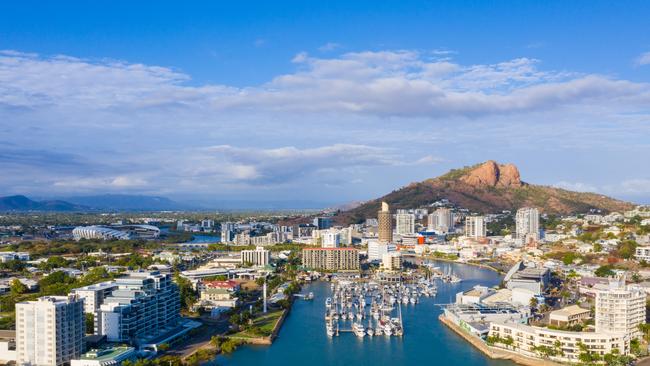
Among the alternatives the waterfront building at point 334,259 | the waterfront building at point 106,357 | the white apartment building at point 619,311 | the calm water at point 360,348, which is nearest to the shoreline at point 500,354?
the calm water at point 360,348

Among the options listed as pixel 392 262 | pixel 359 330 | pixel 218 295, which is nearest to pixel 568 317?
pixel 359 330

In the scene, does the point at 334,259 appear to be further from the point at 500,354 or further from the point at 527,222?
the point at 527,222

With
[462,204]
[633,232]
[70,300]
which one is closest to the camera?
[70,300]

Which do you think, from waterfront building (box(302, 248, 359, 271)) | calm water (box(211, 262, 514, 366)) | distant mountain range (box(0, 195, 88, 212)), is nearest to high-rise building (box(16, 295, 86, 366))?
calm water (box(211, 262, 514, 366))

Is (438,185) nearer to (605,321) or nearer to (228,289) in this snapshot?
(228,289)

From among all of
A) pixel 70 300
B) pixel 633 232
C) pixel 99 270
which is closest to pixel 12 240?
pixel 99 270

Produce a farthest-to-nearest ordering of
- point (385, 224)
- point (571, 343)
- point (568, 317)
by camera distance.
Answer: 1. point (385, 224)
2. point (568, 317)
3. point (571, 343)
